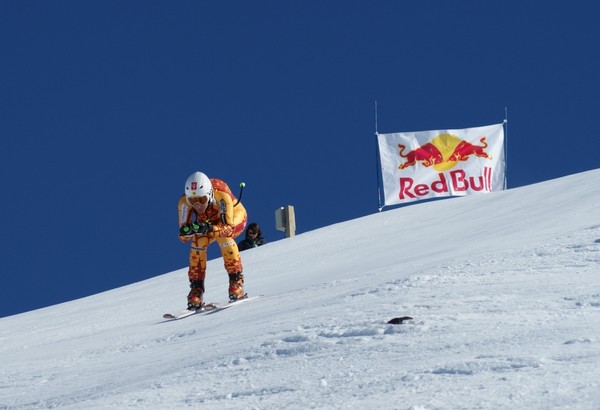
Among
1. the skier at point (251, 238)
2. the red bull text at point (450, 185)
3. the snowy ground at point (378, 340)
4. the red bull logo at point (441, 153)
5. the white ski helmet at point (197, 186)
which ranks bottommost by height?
the snowy ground at point (378, 340)

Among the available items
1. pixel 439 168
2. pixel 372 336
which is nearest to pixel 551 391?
pixel 372 336

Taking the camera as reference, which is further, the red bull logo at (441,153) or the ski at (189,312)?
the red bull logo at (441,153)

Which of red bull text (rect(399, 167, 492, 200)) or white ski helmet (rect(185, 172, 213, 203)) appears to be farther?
red bull text (rect(399, 167, 492, 200))

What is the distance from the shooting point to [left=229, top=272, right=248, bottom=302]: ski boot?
34.3 feet

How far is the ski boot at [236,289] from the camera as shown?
1045cm

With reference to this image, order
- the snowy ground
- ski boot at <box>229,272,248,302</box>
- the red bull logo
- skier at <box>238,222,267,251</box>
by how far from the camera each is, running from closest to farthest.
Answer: the snowy ground → ski boot at <box>229,272,248,302</box> → skier at <box>238,222,267,251</box> → the red bull logo

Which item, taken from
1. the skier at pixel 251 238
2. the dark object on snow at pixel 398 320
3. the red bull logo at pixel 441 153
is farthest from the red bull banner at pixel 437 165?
the dark object on snow at pixel 398 320

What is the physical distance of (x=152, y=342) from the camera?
8.34m

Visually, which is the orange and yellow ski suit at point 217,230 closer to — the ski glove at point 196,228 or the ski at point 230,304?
the ski glove at point 196,228

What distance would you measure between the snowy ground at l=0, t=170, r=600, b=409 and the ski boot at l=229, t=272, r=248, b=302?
290 mm

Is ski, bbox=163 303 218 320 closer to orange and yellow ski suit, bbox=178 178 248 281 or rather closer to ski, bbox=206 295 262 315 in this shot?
ski, bbox=206 295 262 315

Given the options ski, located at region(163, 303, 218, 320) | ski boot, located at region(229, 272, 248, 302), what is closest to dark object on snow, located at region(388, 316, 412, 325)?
ski, located at region(163, 303, 218, 320)

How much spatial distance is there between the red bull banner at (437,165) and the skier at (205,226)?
31.7 ft

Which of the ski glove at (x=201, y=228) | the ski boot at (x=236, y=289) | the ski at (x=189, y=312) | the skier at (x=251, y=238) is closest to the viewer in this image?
the ski at (x=189, y=312)
